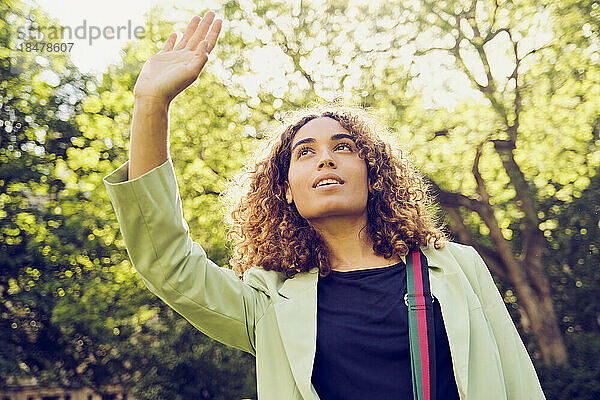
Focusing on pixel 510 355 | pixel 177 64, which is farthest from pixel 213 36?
pixel 510 355

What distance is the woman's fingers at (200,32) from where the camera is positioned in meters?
1.77

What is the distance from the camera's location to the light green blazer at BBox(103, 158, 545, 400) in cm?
162

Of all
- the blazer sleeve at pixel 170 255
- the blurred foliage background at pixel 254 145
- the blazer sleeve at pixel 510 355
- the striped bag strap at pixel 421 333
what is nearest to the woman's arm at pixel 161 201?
the blazer sleeve at pixel 170 255

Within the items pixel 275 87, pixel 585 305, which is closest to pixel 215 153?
pixel 275 87

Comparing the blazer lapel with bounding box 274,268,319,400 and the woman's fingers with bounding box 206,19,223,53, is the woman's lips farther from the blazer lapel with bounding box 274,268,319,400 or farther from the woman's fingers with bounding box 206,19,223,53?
the woman's fingers with bounding box 206,19,223,53

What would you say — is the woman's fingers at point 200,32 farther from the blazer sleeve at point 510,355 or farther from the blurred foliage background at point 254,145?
the blurred foliage background at point 254,145

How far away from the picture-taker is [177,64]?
1684 mm

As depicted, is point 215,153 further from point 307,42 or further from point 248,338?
point 248,338

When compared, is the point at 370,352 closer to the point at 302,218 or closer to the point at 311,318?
the point at 311,318

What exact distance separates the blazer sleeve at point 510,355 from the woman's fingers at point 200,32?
45.3 inches

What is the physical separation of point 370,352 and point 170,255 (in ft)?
2.09

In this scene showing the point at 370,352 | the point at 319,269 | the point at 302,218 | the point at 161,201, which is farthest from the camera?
the point at 302,218

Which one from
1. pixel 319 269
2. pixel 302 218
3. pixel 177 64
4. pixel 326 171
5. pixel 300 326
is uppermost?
pixel 177 64

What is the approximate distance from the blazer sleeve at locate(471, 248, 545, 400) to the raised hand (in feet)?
3.65
